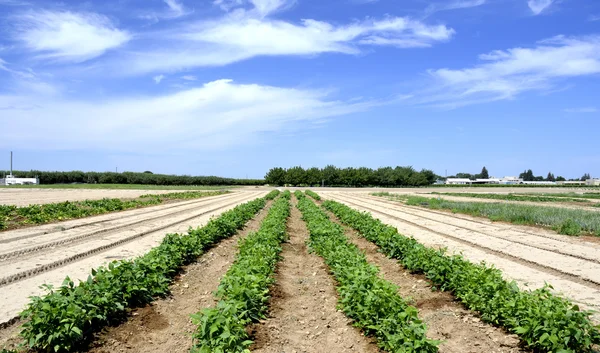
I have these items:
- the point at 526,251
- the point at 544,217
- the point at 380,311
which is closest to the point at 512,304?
the point at 380,311

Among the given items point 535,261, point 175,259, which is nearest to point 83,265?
point 175,259

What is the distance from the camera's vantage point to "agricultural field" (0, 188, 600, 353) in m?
5.20

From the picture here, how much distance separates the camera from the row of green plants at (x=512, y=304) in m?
4.95

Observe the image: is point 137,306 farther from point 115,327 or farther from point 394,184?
point 394,184

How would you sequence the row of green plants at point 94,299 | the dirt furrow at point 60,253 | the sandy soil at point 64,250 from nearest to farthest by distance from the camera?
1. the row of green plants at point 94,299
2. the sandy soil at point 64,250
3. the dirt furrow at point 60,253

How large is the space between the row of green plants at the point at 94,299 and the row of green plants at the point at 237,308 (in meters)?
1.36

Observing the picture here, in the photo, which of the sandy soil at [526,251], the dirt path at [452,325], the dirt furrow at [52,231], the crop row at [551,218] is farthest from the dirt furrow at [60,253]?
the crop row at [551,218]

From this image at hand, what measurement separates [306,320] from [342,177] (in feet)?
335

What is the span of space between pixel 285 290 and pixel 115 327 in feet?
11.0

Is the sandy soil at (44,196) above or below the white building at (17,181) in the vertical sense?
below

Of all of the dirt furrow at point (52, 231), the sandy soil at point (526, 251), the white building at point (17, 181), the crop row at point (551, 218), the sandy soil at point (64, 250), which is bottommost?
the sandy soil at point (526, 251)

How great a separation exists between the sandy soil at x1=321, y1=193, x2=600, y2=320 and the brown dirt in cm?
550

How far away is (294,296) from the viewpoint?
27.2 feet

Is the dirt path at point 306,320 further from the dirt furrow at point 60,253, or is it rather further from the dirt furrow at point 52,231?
the dirt furrow at point 52,231
